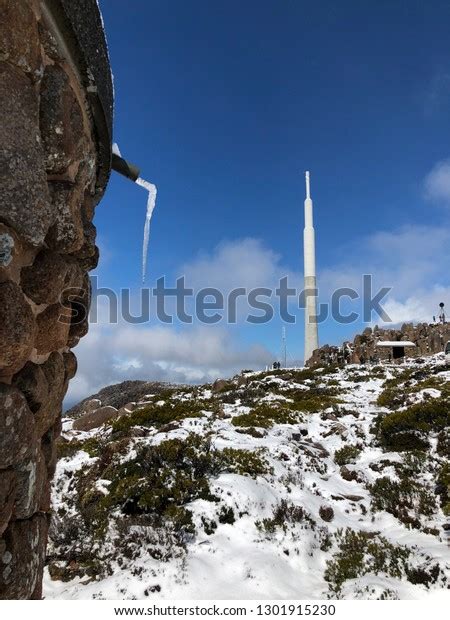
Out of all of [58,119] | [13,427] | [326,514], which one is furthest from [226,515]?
[58,119]

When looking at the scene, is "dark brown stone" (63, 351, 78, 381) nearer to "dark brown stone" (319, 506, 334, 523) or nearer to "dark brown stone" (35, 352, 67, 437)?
"dark brown stone" (35, 352, 67, 437)

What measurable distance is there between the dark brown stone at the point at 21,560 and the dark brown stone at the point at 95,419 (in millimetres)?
13014

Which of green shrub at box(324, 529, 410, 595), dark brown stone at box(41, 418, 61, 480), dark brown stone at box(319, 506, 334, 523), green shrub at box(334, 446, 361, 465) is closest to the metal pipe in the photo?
dark brown stone at box(41, 418, 61, 480)

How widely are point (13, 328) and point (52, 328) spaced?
18.0 inches

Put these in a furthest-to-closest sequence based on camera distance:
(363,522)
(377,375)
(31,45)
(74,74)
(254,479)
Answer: (377,375)
(254,479)
(363,522)
(74,74)
(31,45)

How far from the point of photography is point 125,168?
2721 millimetres

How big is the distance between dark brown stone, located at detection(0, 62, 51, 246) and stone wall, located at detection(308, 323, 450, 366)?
A: 3143cm

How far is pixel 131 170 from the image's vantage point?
274 centimetres

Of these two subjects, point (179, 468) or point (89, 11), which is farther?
point (179, 468)

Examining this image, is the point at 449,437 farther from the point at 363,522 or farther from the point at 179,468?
the point at 179,468

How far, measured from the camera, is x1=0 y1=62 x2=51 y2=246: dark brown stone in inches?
56.7

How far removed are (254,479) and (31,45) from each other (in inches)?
291

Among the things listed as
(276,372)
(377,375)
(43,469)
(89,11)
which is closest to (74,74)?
(89,11)

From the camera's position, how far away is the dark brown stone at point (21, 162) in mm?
1440
